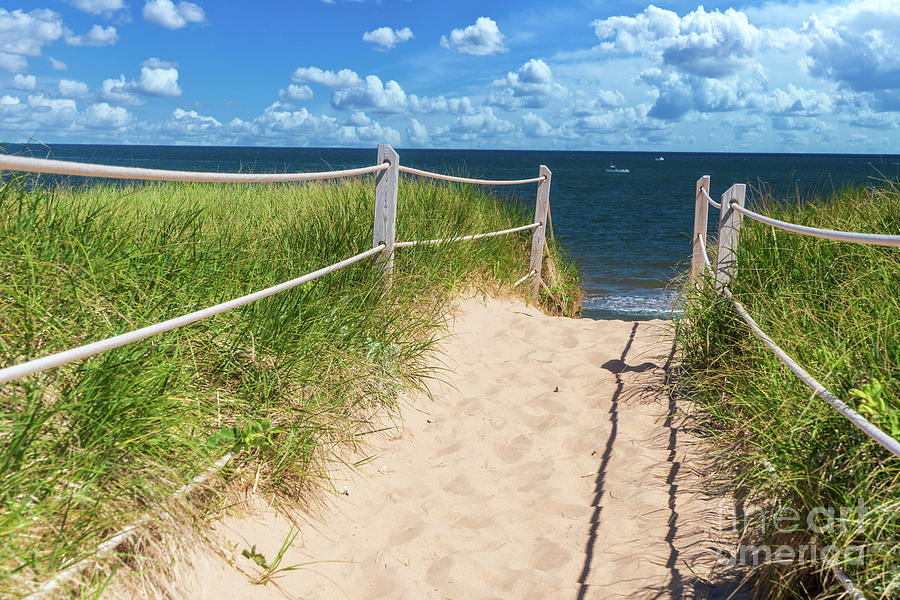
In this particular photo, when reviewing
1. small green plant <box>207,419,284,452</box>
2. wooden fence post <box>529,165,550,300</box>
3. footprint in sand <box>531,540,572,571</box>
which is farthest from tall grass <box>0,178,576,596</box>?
wooden fence post <box>529,165,550,300</box>

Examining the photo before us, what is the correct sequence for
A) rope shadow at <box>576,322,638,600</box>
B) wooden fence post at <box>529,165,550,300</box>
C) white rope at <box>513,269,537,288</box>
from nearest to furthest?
rope shadow at <box>576,322,638,600</box> < white rope at <box>513,269,537,288</box> < wooden fence post at <box>529,165,550,300</box>

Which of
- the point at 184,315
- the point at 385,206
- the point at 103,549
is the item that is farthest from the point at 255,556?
the point at 385,206

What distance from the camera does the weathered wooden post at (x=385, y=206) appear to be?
434 centimetres

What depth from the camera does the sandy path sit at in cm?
254

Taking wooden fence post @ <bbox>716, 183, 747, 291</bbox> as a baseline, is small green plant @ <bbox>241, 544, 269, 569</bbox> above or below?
below

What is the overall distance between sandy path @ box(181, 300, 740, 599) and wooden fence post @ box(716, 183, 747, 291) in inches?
31.8

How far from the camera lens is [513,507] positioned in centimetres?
313

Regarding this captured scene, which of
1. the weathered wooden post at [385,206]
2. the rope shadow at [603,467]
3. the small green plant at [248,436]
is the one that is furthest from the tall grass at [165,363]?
the rope shadow at [603,467]

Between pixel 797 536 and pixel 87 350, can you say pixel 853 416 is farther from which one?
pixel 87 350

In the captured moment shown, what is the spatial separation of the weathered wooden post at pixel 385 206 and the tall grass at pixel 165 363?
0.12 meters

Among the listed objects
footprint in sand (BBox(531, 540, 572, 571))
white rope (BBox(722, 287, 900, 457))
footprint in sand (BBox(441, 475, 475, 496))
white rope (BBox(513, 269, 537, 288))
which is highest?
white rope (BBox(722, 287, 900, 457))

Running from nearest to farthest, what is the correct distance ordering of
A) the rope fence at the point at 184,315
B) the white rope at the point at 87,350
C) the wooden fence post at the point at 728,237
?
1. the white rope at the point at 87,350
2. the rope fence at the point at 184,315
3. the wooden fence post at the point at 728,237

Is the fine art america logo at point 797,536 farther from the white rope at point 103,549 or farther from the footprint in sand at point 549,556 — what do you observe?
the white rope at point 103,549

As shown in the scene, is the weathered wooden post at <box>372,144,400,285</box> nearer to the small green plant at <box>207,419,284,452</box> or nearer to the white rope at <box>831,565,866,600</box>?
the small green plant at <box>207,419,284,452</box>
